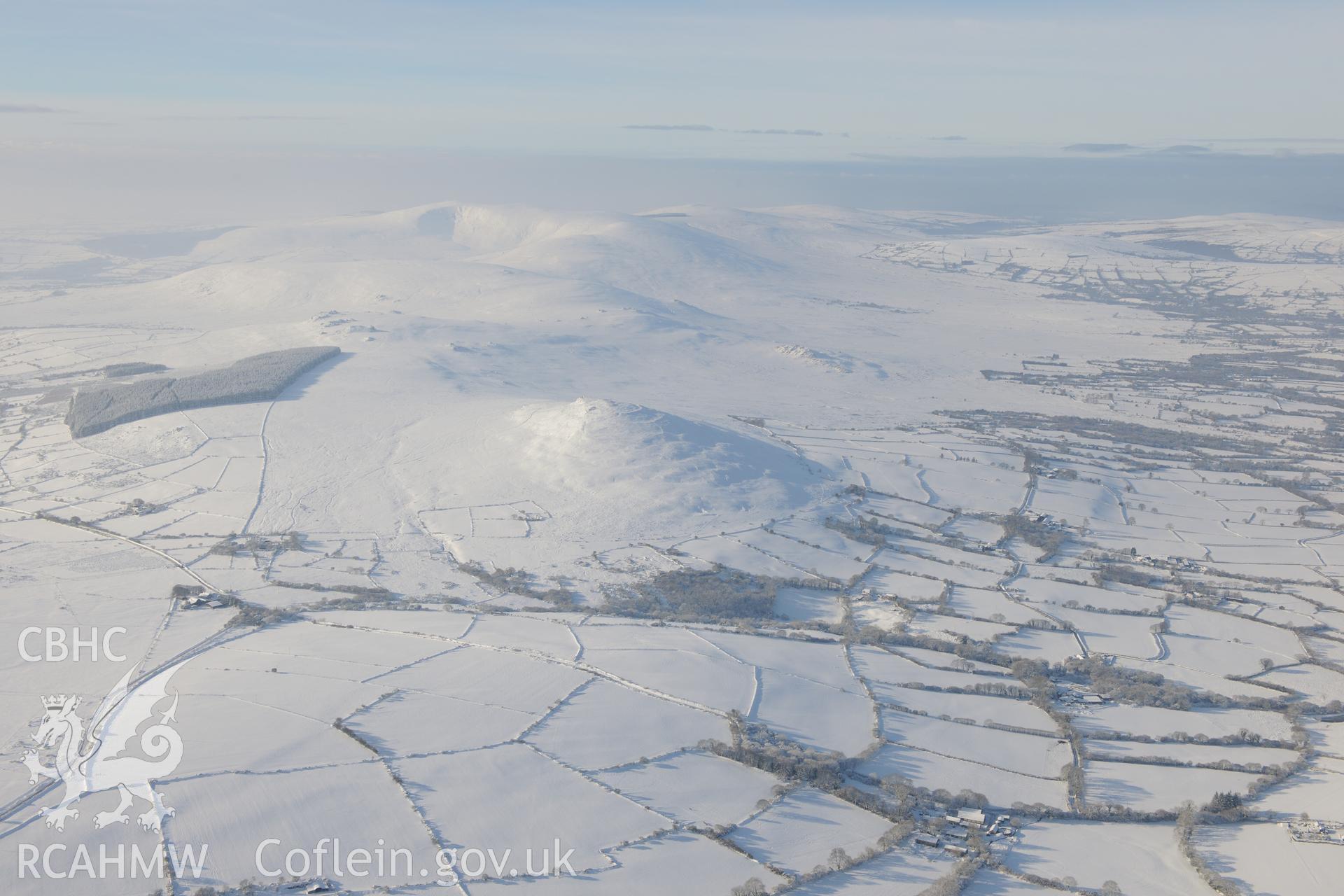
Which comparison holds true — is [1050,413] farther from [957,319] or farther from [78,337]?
[78,337]

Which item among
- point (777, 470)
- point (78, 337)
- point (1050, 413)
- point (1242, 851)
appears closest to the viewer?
point (1242, 851)

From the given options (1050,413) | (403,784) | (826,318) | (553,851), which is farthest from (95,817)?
(826,318)

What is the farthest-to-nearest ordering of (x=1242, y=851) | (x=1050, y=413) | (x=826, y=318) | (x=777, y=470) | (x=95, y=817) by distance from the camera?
(x=826, y=318) → (x=1050, y=413) → (x=777, y=470) → (x=1242, y=851) → (x=95, y=817)

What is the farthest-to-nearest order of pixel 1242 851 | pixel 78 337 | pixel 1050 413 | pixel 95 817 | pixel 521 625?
pixel 78 337 → pixel 1050 413 → pixel 521 625 → pixel 1242 851 → pixel 95 817

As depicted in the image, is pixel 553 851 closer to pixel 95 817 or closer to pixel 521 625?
pixel 95 817

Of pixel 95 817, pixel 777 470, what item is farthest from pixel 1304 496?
pixel 95 817

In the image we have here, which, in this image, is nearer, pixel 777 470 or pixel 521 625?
pixel 521 625
